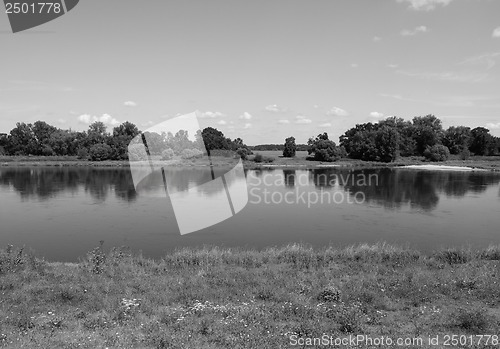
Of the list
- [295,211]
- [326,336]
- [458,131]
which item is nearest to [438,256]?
[326,336]

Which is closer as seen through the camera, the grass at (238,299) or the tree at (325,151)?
the grass at (238,299)

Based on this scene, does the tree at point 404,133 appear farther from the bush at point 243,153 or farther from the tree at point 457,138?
the bush at point 243,153

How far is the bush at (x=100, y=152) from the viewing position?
9474 cm

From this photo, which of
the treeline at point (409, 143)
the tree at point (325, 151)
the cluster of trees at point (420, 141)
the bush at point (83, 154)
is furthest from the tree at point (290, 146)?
the bush at point (83, 154)

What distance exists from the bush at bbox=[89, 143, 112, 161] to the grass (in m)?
88.0

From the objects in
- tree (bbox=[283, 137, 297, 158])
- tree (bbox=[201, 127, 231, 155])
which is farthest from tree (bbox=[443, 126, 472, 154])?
tree (bbox=[201, 127, 231, 155])

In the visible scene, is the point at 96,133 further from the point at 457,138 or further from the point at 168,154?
the point at 457,138

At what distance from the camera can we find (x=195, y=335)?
6699mm

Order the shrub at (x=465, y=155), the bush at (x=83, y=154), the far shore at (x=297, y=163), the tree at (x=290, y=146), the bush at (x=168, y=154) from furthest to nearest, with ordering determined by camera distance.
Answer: the tree at (x=290, y=146) → the shrub at (x=465, y=155) → the bush at (x=83, y=154) → the bush at (x=168, y=154) → the far shore at (x=297, y=163)

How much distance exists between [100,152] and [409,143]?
3437 inches

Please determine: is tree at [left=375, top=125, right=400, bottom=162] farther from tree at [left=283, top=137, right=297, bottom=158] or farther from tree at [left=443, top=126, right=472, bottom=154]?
tree at [left=283, top=137, right=297, bottom=158]

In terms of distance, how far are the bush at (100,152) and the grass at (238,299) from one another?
88.0m

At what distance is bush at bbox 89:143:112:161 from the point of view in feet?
311

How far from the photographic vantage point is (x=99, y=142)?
10531cm
